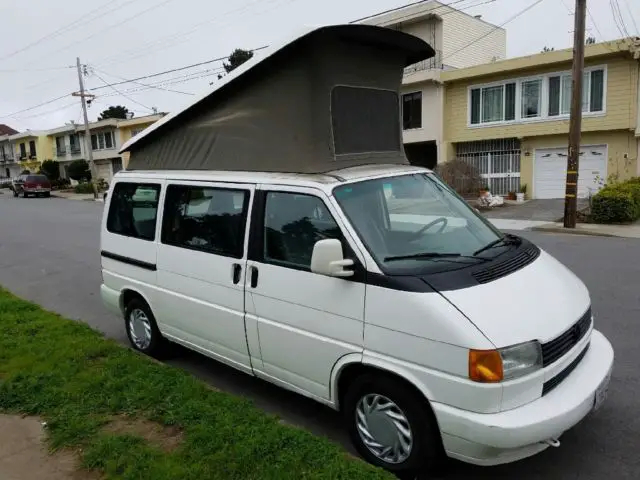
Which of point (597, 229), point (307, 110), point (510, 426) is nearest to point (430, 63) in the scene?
point (597, 229)

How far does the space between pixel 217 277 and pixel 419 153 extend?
2506 centimetres

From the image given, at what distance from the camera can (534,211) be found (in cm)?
1873

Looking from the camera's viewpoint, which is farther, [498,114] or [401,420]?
[498,114]

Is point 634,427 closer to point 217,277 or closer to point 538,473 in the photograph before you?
point 538,473

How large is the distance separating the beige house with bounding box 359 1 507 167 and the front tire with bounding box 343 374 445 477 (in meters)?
22.9

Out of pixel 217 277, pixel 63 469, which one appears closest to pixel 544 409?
pixel 217 277

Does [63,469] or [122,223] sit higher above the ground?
[122,223]

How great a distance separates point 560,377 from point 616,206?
13668 millimetres

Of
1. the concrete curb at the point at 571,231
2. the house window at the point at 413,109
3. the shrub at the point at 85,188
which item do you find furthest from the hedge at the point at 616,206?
the shrub at the point at 85,188

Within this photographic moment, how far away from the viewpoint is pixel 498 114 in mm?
23312

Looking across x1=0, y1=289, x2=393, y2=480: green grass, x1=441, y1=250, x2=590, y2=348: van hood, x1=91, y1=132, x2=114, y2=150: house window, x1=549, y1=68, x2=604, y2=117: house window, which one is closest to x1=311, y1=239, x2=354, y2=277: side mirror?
x1=441, y1=250, x2=590, y2=348: van hood

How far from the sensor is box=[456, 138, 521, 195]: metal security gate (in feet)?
76.6

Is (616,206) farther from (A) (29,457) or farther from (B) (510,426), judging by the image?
(A) (29,457)

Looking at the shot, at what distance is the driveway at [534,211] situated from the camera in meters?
17.3
